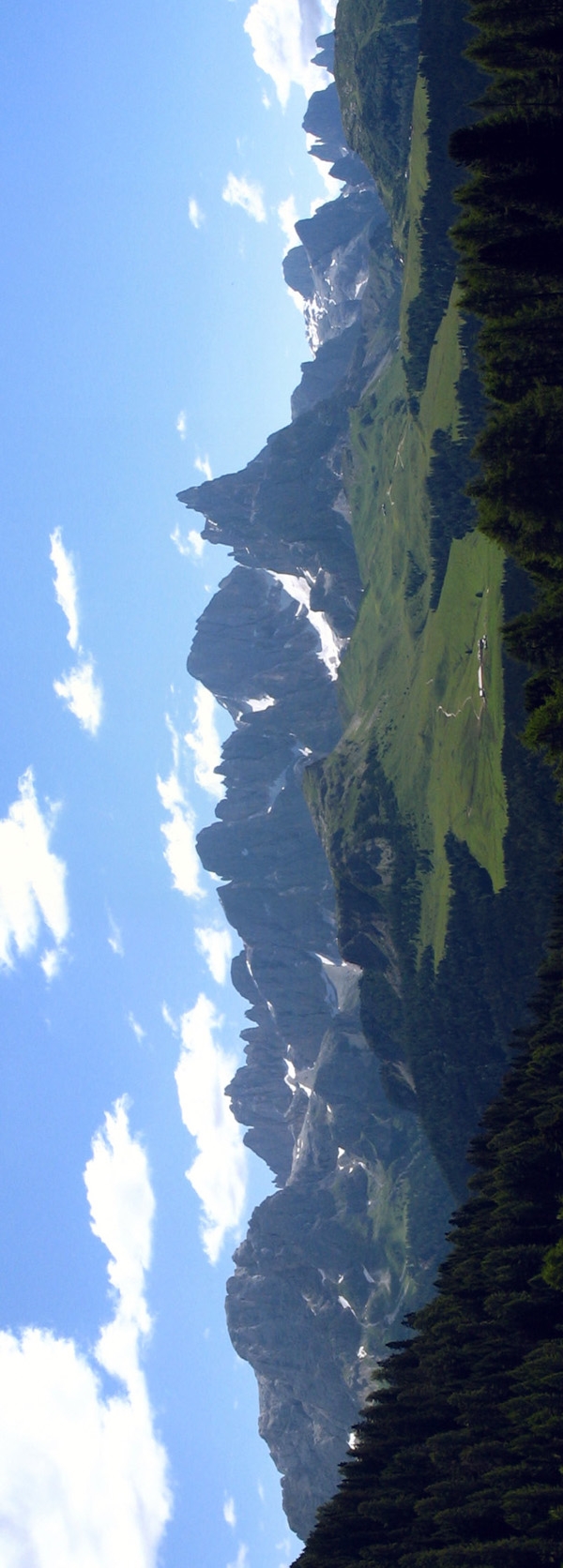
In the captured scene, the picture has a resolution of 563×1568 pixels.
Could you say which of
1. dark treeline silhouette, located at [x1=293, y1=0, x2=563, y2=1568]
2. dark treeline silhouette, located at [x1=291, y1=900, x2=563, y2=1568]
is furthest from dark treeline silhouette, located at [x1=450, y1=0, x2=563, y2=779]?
dark treeline silhouette, located at [x1=291, y1=900, x2=563, y2=1568]

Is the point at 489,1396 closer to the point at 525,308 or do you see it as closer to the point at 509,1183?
the point at 509,1183

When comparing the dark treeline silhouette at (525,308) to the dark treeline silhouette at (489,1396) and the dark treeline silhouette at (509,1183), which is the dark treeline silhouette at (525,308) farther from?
the dark treeline silhouette at (489,1396)

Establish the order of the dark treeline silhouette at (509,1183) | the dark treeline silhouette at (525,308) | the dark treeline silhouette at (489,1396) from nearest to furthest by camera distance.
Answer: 1. the dark treeline silhouette at (525,308)
2. the dark treeline silhouette at (509,1183)
3. the dark treeline silhouette at (489,1396)

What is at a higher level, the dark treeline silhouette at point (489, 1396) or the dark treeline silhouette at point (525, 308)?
the dark treeline silhouette at point (525, 308)

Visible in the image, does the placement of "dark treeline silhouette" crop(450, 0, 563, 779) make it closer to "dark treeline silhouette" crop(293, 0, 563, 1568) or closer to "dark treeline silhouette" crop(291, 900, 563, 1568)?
"dark treeline silhouette" crop(293, 0, 563, 1568)

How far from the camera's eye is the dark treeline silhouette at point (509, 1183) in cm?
6919

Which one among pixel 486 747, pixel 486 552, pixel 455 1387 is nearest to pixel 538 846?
pixel 486 747

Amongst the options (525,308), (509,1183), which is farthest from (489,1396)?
(525,308)

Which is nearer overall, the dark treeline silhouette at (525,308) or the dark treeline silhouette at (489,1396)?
the dark treeline silhouette at (525,308)

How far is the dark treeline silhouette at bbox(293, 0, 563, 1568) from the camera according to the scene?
227 feet

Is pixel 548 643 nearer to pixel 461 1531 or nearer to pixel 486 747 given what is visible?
pixel 461 1531

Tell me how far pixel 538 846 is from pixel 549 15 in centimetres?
10781

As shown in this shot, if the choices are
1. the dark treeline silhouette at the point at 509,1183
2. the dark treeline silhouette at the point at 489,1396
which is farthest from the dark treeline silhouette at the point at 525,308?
the dark treeline silhouette at the point at 489,1396

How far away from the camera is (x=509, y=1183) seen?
115562 mm
